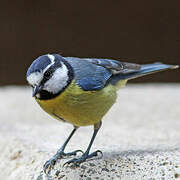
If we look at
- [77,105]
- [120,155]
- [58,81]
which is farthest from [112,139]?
[58,81]

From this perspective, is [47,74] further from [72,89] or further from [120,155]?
[120,155]

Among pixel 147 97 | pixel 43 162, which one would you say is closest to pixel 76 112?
pixel 43 162

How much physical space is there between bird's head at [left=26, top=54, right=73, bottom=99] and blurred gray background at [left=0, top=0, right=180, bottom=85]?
5.08 m

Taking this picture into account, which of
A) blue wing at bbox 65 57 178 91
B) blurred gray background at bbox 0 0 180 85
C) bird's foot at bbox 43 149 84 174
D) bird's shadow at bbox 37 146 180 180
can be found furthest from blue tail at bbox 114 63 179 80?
blurred gray background at bbox 0 0 180 85

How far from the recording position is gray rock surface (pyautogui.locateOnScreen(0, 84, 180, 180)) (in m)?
2.91

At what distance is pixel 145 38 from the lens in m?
8.44

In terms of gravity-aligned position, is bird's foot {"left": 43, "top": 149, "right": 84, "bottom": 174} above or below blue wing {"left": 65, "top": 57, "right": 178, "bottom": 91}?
below

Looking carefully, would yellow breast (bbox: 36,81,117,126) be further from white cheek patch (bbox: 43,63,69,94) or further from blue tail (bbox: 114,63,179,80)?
blue tail (bbox: 114,63,179,80)

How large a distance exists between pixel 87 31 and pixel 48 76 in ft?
18.7

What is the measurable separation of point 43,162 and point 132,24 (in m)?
5.47

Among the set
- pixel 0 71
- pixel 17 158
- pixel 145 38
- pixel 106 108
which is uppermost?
pixel 106 108

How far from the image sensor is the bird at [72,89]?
274 cm

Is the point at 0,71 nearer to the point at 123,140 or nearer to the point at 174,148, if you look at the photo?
the point at 123,140

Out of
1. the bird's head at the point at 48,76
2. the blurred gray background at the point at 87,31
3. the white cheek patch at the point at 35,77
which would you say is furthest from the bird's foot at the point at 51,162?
the blurred gray background at the point at 87,31
